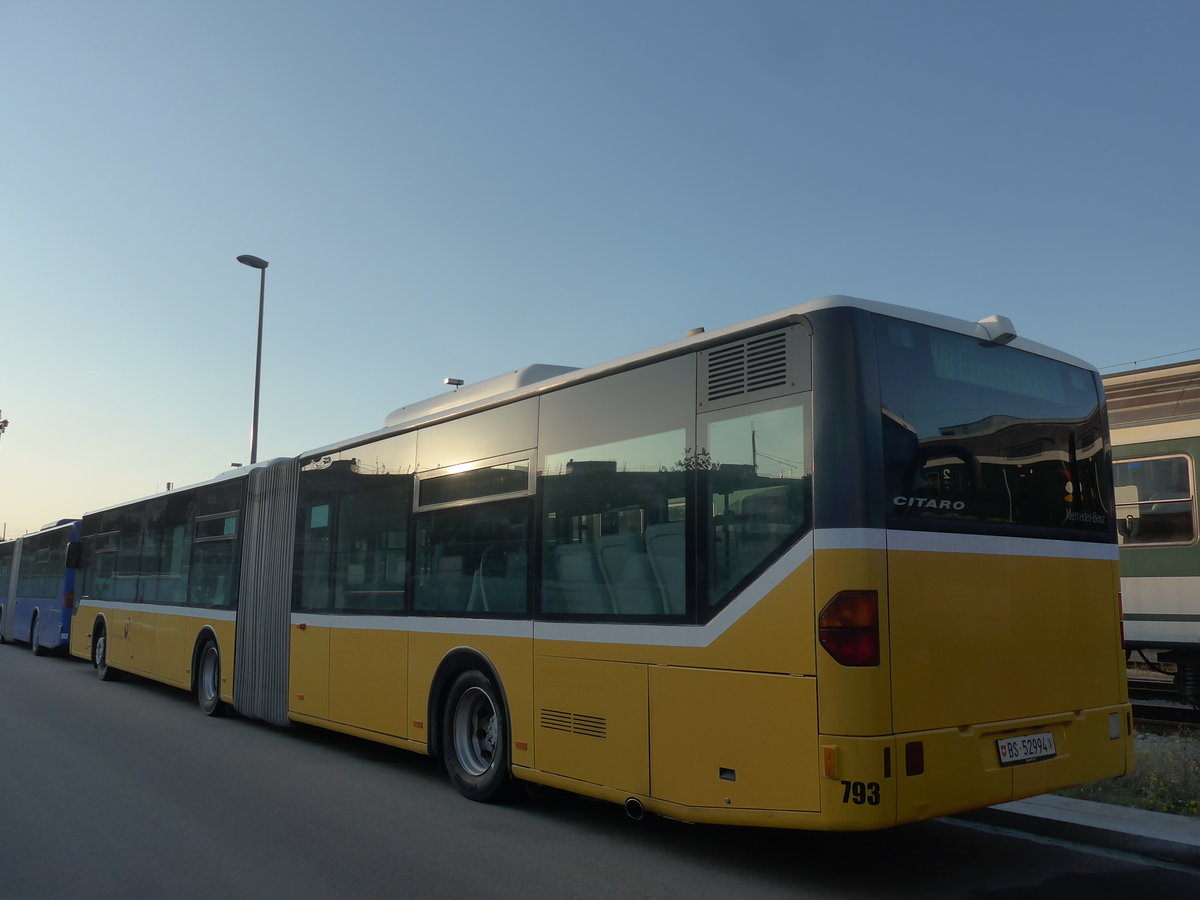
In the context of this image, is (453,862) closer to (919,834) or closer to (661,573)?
(661,573)

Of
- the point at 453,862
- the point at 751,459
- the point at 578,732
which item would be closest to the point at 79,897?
the point at 453,862

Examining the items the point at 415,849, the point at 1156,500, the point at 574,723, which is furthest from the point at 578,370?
the point at 1156,500

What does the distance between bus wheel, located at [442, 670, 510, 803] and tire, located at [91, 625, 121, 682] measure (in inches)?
482

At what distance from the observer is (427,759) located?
9648 mm

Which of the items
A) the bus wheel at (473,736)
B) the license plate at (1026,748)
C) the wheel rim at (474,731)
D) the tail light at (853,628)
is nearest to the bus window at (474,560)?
the bus wheel at (473,736)

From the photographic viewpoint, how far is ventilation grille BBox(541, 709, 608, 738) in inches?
246

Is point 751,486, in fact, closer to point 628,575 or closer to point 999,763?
point 628,575

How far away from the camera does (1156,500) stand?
36.2 ft

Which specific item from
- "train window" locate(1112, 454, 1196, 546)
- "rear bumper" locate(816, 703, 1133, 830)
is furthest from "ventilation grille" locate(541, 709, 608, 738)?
"train window" locate(1112, 454, 1196, 546)

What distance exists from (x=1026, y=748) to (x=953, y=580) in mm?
1056

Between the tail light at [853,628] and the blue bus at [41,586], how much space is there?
62.2 ft

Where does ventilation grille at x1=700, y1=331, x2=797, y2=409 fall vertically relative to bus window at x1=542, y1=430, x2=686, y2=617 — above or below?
above

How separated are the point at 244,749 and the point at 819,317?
7.73 m

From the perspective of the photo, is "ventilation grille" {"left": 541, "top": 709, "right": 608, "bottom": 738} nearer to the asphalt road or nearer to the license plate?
the asphalt road
